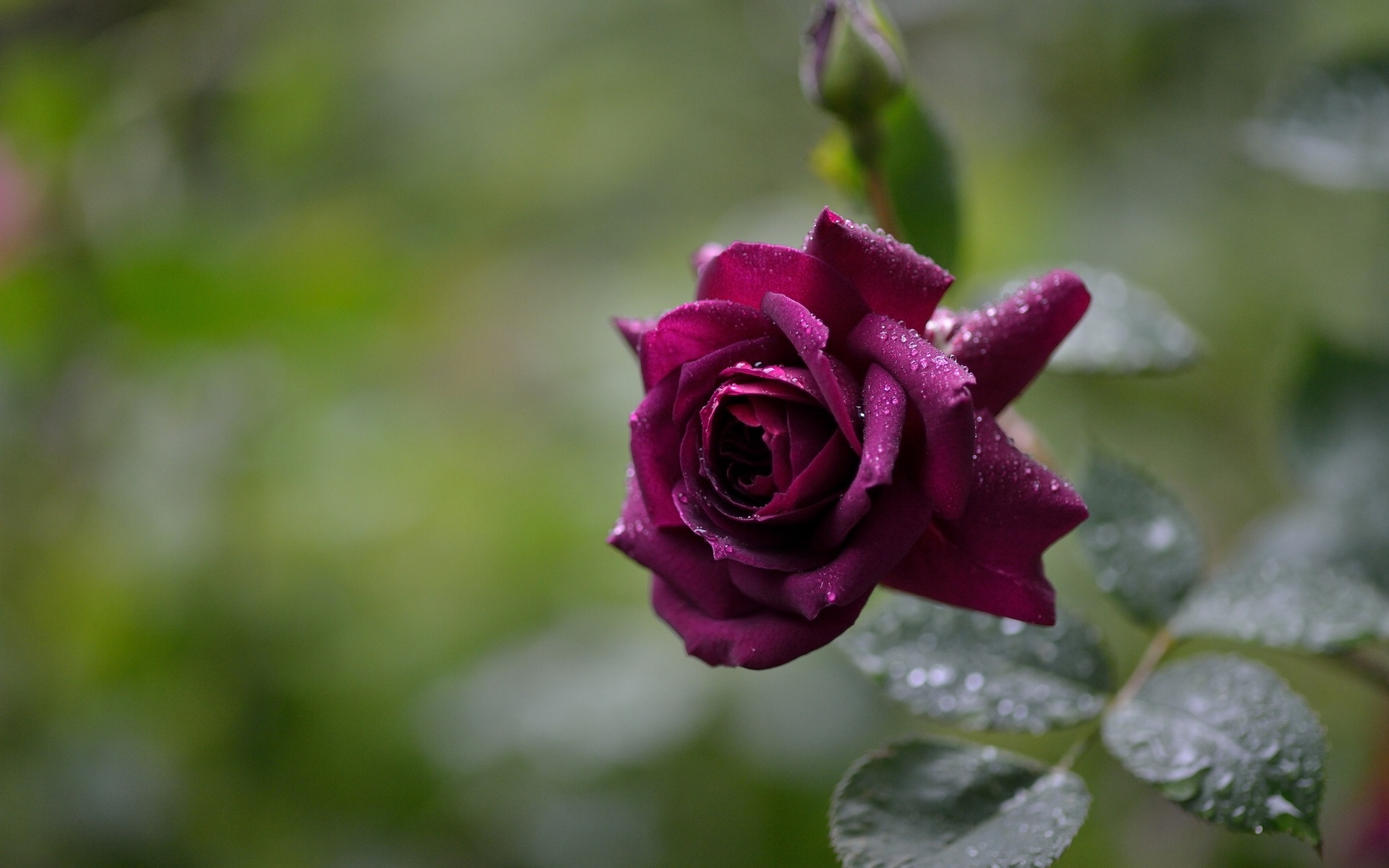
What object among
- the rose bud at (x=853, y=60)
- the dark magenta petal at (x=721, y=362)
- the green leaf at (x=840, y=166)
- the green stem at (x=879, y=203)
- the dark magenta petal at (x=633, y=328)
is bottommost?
the dark magenta petal at (x=721, y=362)

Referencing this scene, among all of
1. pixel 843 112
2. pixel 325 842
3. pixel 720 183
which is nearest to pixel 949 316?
pixel 843 112

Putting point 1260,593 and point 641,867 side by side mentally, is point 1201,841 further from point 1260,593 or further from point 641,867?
point 1260,593

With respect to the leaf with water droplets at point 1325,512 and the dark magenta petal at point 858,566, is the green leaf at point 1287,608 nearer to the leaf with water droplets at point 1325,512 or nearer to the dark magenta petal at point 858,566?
the leaf with water droplets at point 1325,512

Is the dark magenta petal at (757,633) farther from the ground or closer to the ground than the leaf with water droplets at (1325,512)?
farther from the ground

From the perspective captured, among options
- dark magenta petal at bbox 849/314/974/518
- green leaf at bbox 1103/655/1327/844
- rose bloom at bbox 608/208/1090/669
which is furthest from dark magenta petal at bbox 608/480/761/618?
green leaf at bbox 1103/655/1327/844

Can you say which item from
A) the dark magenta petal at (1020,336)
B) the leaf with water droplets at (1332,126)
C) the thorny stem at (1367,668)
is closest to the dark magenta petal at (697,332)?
the dark magenta petal at (1020,336)

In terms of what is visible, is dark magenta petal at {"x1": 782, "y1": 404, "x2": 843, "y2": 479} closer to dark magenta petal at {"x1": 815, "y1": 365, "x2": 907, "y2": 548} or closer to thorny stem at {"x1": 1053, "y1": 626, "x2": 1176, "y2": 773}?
dark magenta petal at {"x1": 815, "y1": 365, "x2": 907, "y2": 548}

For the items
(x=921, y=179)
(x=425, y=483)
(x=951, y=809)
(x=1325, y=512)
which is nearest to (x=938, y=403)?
(x=951, y=809)
